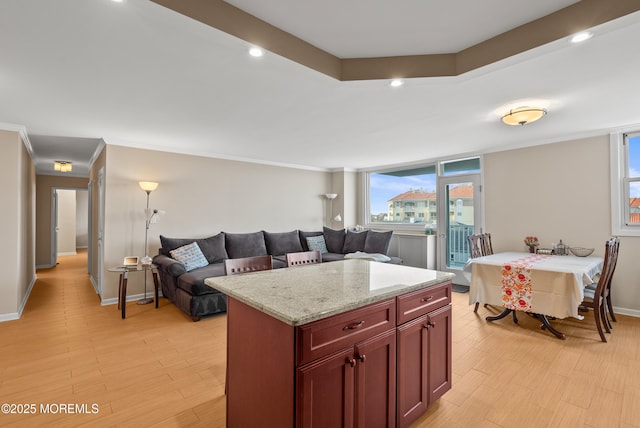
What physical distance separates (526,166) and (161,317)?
5515 millimetres

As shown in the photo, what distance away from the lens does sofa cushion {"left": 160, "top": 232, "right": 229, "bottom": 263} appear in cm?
444

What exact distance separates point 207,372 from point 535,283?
10.6 feet

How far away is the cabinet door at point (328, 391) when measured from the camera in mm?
1232

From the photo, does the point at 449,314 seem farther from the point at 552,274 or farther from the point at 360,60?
the point at 360,60

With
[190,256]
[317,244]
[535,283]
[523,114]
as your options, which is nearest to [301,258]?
[190,256]

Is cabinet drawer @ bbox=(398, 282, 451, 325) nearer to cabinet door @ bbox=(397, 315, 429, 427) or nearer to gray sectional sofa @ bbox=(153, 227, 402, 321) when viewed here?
cabinet door @ bbox=(397, 315, 429, 427)

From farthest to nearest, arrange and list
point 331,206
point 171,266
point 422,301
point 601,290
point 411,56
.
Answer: point 331,206 → point 171,266 → point 601,290 → point 411,56 → point 422,301

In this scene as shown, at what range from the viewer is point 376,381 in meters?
1.54

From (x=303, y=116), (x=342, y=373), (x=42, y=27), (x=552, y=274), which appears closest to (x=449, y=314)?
(x=342, y=373)

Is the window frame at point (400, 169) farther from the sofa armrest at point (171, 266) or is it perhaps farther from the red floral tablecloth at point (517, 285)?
the sofa armrest at point (171, 266)

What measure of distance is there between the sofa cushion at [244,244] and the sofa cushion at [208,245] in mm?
121

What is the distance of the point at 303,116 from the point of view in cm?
334

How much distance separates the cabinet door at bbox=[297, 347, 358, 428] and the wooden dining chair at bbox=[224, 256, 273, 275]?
1.15m

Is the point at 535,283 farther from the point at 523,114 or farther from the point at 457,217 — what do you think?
the point at 457,217
